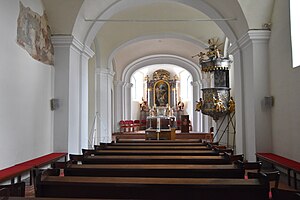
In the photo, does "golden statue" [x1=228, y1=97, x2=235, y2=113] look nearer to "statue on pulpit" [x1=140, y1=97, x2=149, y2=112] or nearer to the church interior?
the church interior

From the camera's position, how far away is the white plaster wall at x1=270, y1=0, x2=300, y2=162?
4996 millimetres

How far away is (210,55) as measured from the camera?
9164 mm

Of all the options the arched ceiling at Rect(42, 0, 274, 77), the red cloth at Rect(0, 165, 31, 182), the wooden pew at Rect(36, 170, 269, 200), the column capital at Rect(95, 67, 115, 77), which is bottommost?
the red cloth at Rect(0, 165, 31, 182)

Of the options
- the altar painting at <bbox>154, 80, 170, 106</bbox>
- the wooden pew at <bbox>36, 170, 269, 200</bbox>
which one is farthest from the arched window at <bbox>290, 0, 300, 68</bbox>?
the altar painting at <bbox>154, 80, 170, 106</bbox>

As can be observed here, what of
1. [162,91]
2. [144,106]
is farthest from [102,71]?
[162,91]

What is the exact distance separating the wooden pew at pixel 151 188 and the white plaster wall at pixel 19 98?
2.17m

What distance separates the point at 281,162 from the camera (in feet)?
16.1

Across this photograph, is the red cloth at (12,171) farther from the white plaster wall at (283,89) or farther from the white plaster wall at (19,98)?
the white plaster wall at (283,89)

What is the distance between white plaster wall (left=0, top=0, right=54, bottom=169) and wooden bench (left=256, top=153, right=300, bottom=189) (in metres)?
4.42

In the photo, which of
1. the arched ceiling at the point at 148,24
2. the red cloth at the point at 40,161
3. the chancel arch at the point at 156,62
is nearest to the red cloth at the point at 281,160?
the arched ceiling at the point at 148,24

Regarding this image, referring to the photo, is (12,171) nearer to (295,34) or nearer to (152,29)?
(295,34)

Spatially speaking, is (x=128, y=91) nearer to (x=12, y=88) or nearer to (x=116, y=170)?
(x=12, y=88)

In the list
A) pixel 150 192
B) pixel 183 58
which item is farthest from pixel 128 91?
pixel 150 192

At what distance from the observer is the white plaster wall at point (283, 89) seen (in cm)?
500
